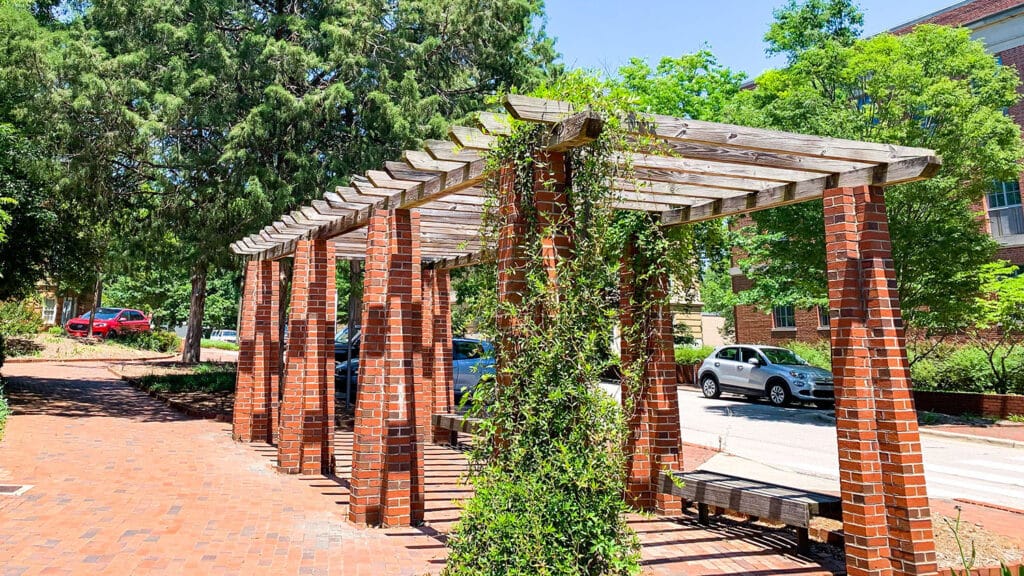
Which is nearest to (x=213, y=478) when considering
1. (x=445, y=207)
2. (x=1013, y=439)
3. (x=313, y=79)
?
(x=445, y=207)

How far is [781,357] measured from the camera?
19719 millimetres

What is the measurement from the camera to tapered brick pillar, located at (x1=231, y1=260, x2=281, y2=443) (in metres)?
10.1

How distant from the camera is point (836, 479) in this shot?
29.6 feet

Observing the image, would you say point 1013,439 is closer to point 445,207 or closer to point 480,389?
point 445,207

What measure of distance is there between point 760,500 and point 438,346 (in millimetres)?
7326

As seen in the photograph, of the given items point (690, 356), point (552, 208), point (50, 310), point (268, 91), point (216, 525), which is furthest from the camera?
point (50, 310)

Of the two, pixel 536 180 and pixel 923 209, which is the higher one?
pixel 923 209

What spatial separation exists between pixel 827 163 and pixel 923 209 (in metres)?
11.6

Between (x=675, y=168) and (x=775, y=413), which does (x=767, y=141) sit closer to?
(x=675, y=168)

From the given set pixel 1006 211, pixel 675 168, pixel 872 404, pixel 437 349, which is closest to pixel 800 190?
pixel 675 168

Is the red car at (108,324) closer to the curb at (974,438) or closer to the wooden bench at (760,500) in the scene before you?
the curb at (974,438)

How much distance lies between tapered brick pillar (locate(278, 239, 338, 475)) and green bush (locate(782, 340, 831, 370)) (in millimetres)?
18592

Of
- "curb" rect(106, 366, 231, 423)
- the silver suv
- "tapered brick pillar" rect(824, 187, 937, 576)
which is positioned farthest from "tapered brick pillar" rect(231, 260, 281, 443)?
the silver suv

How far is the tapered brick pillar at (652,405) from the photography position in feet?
22.2
